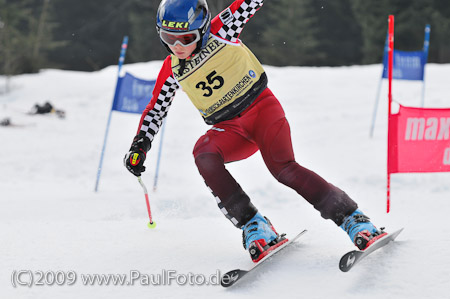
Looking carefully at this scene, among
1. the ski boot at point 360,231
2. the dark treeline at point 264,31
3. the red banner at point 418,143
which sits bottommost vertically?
the dark treeline at point 264,31

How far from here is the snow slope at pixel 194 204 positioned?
2.34m

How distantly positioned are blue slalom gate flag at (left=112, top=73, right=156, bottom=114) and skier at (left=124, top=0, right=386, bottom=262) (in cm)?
354

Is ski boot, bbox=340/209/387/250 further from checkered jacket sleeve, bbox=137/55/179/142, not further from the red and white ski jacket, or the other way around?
checkered jacket sleeve, bbox=137/55/179/142

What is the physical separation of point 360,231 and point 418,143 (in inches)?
56.0

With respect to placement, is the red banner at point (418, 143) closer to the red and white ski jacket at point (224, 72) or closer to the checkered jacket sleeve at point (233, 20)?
the red and white ski jacket at point (224, 72)

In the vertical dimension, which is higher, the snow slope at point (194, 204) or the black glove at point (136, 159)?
the black glove at point (136, 159)

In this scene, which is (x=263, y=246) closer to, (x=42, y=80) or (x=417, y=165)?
(x=417, y=165)

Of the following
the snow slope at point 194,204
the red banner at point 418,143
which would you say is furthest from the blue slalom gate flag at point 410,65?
the red banner at point 418,143

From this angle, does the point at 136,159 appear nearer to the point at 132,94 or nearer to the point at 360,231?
the point at 360,231

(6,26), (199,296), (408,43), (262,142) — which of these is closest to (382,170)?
(262,142)

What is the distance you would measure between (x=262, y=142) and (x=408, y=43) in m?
23.8

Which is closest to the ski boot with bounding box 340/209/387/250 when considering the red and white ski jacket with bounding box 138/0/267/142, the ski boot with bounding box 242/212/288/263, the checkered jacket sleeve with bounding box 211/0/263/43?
the ski boot with bounding box 242/212/288/263

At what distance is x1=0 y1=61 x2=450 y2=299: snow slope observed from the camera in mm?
2336

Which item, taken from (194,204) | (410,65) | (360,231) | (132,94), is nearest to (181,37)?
(360,231)
